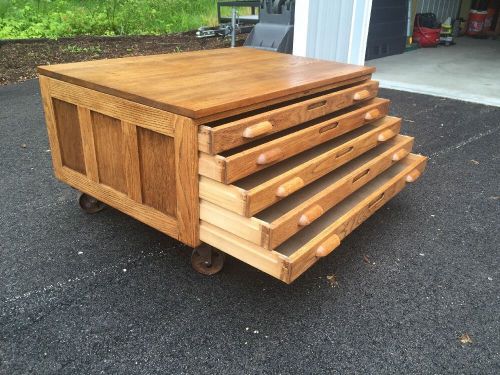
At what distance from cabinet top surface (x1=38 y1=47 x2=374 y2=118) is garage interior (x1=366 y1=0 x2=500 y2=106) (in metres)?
3.23

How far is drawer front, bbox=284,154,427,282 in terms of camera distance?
4.68ft

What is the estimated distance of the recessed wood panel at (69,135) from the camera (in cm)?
188

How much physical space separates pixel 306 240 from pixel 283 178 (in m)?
0.25

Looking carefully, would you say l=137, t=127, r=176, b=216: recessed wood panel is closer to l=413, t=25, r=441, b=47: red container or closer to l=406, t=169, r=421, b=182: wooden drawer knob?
l=406, t=169, r=421, b=182: wooden drawer knob

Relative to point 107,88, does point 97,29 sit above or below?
below

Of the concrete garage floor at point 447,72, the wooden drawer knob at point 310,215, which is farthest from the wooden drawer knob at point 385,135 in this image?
the concrete garage floor at point 447,72

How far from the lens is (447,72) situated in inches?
233

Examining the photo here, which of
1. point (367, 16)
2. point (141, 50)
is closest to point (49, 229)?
point (367, 16)

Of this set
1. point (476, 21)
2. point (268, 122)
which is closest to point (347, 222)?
point (268, 122)

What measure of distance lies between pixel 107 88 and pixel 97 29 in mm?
6923

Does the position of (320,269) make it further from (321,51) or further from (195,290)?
(321,51)

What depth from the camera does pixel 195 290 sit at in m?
1.69

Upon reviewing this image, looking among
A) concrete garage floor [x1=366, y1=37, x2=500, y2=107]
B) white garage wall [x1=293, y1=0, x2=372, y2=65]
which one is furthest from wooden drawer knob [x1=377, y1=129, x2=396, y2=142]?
concrete garage floor [x1=366, y1=37, x2=500, y2=107]

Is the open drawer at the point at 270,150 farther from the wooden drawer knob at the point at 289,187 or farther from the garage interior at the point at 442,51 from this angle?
the garage interior at the point at 442,51
